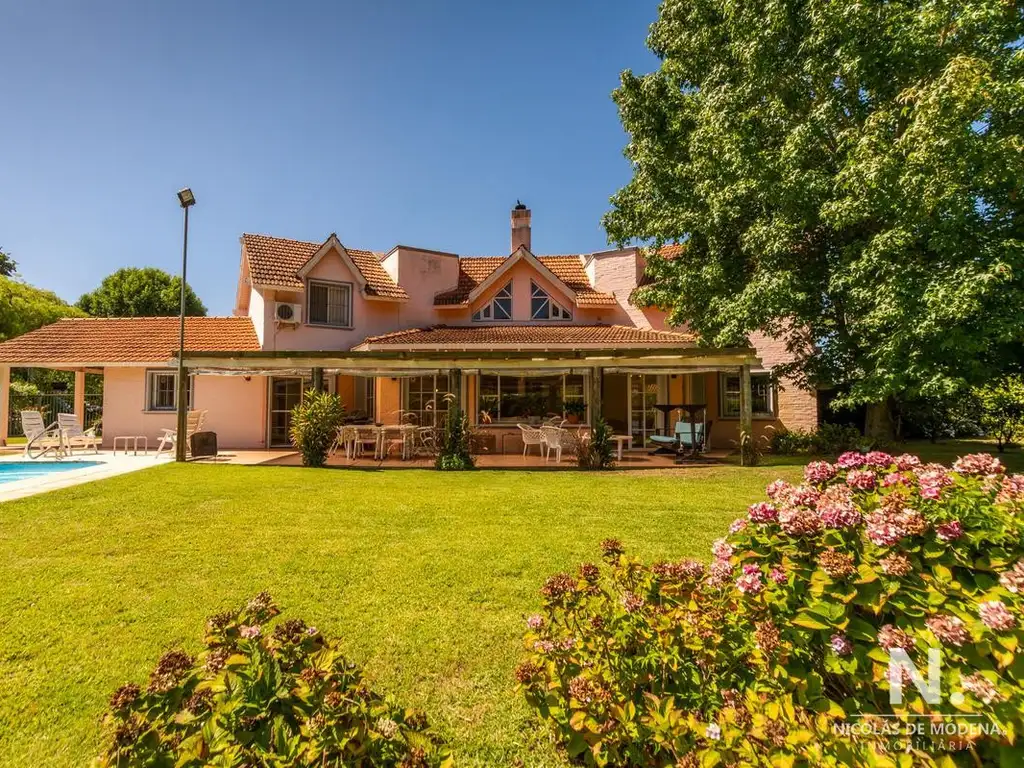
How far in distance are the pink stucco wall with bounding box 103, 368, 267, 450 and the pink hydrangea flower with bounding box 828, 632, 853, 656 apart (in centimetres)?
1998

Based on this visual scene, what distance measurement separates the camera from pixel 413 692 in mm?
3156

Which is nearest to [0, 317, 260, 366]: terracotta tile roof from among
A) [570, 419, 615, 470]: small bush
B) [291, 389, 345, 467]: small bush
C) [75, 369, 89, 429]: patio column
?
[75, 369, 89, 429]: patio column

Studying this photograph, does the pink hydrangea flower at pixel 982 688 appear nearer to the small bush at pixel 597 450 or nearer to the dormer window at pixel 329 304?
the small bush at pixel 597 450

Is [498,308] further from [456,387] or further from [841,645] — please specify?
[841,645]

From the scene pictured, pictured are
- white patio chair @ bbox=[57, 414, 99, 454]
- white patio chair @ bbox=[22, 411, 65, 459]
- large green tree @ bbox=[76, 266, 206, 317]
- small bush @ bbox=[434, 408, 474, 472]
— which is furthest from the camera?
large green tree @ bbox=[76, 266, 206, 317]

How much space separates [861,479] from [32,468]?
1821 centimetres

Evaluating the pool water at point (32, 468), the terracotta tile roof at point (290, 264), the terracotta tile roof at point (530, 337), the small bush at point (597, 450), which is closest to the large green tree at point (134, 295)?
the terracotta tile roof at point (290, 264)

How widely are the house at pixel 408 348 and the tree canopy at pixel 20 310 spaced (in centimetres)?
1150

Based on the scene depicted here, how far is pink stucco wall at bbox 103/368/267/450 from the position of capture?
18.4 metres

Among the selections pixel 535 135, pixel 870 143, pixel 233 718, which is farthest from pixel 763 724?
pixel 535 135

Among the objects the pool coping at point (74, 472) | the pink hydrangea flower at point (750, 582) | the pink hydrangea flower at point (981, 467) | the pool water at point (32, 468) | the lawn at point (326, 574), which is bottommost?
the lawn at point (326, 574)

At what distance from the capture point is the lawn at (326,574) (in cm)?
308

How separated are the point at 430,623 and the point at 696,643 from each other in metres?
2.52

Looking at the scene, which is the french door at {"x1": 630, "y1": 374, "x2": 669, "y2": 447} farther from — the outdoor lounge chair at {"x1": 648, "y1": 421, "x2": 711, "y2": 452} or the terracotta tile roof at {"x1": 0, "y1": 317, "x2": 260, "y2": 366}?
the terracotta tile roof at {"x1": 0, "y1": 317, "x2": 260, "y2": 366}
